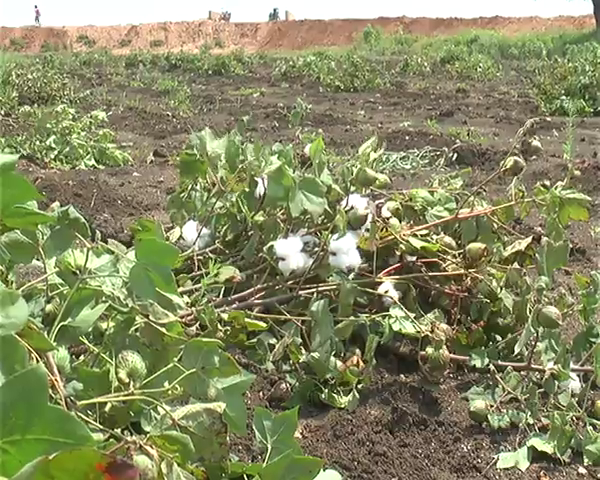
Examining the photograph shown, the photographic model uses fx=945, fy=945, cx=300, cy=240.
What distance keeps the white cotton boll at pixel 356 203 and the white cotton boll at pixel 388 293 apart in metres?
0.18

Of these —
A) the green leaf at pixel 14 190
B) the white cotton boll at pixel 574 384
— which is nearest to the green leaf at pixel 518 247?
the white cotton boll at pixel 574 384

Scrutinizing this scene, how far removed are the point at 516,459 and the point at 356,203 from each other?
0.68m

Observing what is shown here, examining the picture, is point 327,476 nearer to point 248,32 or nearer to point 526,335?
point 526,335

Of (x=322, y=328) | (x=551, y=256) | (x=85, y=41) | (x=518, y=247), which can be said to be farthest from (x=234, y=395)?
(x=85, y=41)

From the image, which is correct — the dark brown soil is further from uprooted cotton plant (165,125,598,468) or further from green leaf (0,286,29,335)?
green leaf (0,286,29,335)

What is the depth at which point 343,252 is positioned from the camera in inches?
84.0

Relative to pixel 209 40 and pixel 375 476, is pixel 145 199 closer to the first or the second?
pixel 375 476

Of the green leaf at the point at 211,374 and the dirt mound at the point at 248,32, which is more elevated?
the green leaf at the point at 211,374

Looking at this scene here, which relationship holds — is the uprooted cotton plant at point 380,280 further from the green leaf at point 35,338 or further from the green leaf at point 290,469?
the green leaf at point 35,338

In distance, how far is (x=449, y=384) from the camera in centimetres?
230

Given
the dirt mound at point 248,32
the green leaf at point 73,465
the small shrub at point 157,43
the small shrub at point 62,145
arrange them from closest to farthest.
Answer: the green leaf at point 73,465
the small shrub at point 62,145
the dirt mound at point 248,32
the small shrub at point 157,43

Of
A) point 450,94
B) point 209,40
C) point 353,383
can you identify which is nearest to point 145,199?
point 353,383

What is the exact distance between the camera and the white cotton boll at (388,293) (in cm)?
220

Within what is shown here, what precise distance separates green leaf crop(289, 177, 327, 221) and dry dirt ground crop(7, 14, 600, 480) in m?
0.47
